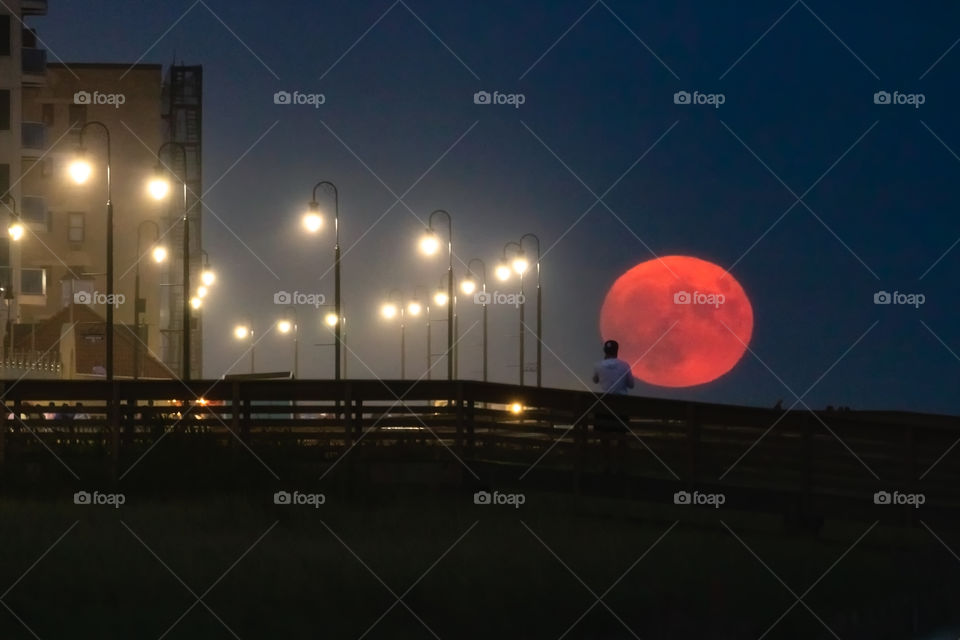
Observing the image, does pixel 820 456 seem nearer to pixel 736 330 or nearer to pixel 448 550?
pixel 448 550

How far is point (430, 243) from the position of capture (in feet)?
121

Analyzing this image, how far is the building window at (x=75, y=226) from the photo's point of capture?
93625 millimetres

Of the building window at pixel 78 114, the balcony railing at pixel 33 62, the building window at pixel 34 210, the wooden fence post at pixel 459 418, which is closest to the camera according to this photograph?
the wooden fence post at pixel 459 418

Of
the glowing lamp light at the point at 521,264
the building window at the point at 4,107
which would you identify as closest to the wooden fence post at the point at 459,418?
the glowing lamp light at the point at 521,264

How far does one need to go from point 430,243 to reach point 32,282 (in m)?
38.8

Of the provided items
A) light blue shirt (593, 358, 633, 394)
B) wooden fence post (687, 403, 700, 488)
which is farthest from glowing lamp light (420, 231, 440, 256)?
wooden fence post (687, 403, 700, 488)

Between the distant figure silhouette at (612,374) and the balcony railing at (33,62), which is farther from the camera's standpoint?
the balcony railing at (33,62)

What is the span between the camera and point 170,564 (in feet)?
43.7

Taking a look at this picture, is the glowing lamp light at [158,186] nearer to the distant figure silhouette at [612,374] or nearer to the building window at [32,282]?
the distant figure silhouette at [612,374]

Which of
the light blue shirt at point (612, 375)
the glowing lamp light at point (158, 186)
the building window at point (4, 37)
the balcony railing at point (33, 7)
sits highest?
the balcony railing at point (33, 7)

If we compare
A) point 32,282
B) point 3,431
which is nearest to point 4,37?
point 32,282

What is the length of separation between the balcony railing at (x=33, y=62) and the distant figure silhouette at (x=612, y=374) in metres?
48.0

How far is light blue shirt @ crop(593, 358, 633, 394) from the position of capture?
22.0 meters

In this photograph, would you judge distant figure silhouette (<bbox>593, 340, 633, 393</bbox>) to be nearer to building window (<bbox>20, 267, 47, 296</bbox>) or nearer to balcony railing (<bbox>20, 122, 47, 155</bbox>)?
balcony railing (<bbox>20, 122, 47, 155</bbox>)
